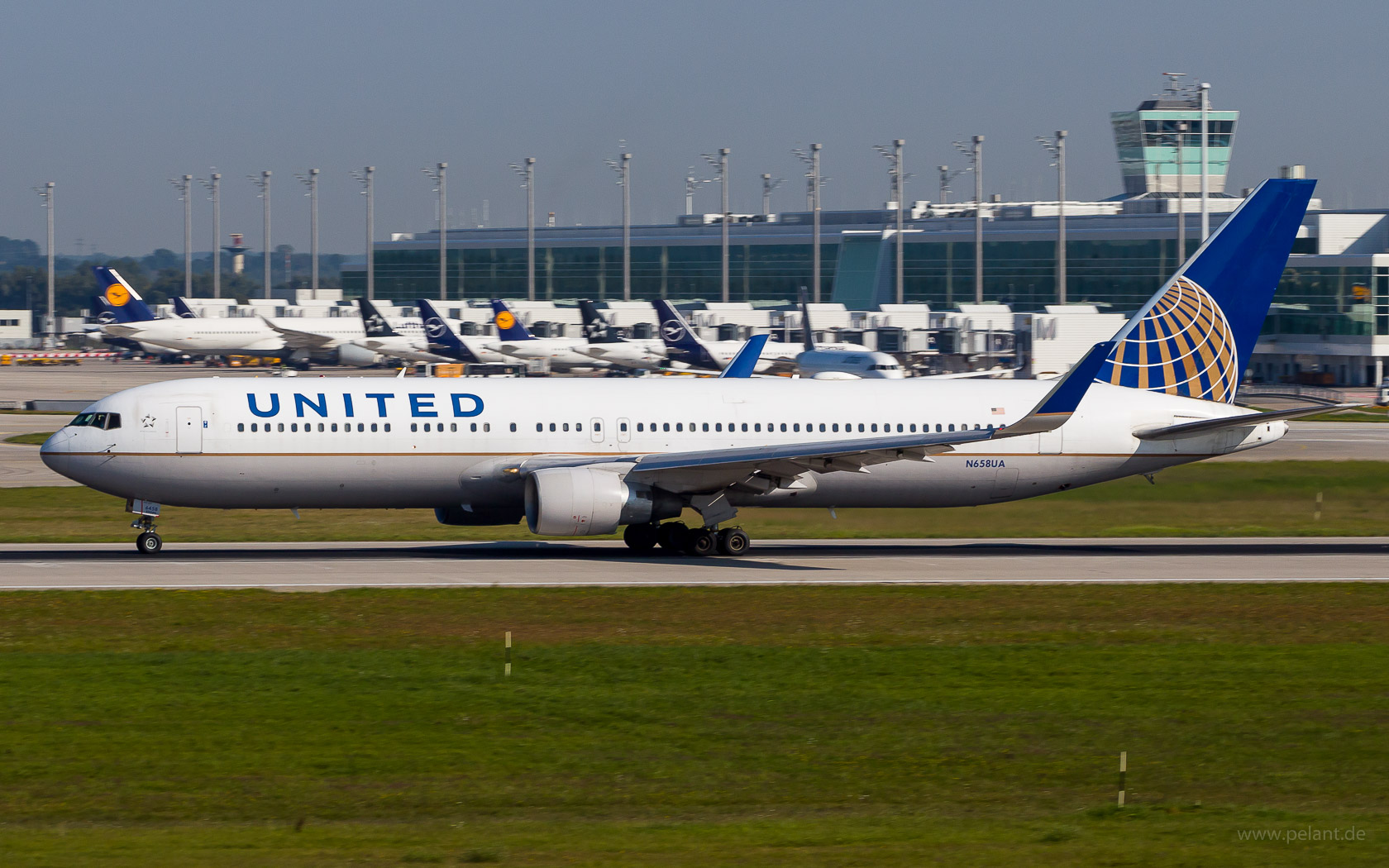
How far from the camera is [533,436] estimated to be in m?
35.5

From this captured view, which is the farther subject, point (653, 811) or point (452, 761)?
point (452, 761)

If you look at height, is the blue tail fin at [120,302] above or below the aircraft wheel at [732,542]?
above

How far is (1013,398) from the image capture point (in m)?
38.5

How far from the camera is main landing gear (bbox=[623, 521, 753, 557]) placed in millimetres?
35812

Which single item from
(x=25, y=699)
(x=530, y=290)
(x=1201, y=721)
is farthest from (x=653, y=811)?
(x=530, y=290)

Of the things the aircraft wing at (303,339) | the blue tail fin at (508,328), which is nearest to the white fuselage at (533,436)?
the blue tail fin at (508,328)

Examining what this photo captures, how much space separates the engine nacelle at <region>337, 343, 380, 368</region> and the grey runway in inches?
3914

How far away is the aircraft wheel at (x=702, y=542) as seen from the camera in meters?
35.8

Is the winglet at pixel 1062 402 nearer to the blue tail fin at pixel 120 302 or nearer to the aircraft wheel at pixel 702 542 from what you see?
the aircraft wheel at pixel 702 542

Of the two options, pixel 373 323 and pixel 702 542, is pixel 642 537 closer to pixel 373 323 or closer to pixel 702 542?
pixel 702 542

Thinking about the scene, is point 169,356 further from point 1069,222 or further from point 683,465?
point 683,465

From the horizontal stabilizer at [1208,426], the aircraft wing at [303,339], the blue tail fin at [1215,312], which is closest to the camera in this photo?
the horizontal stabilizer at [1208,426]

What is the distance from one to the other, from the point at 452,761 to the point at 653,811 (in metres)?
2.88

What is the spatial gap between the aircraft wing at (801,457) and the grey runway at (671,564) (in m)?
1.87
